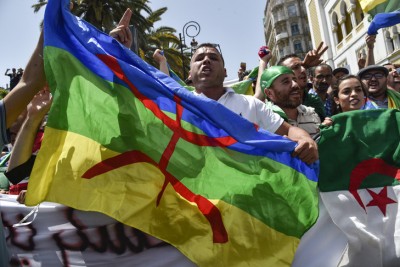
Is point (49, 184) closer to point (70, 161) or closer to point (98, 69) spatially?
point (70, 161)

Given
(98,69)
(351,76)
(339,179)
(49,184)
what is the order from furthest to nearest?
1. (351,76)
2. (339,179)
3. (98,69)
4. (49,184)

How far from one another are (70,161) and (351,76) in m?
2.66

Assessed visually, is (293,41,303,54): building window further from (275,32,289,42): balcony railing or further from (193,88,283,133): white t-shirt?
(193,88,283,133): white t-shirt

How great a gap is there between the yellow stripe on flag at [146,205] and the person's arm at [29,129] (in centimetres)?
16

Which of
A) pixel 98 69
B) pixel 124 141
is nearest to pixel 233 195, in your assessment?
pixel 124 141

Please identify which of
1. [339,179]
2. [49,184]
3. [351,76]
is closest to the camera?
[49,184]

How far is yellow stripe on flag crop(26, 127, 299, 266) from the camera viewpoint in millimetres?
2549

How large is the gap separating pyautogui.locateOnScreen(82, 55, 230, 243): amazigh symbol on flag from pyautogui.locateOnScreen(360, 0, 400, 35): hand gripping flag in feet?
13.8

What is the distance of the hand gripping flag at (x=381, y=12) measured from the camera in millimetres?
6113

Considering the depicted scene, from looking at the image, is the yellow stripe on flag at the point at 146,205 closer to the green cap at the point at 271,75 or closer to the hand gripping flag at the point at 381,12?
the green cap at the point at 271,75

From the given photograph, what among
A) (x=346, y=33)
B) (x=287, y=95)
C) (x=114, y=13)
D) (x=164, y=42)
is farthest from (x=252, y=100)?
(x=346, y=33)

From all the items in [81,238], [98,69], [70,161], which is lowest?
[81,238]

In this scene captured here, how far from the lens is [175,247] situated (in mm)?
2633

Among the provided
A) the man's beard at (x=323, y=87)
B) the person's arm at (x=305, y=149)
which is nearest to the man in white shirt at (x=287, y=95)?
the person's arm at (x=305, y=149)
